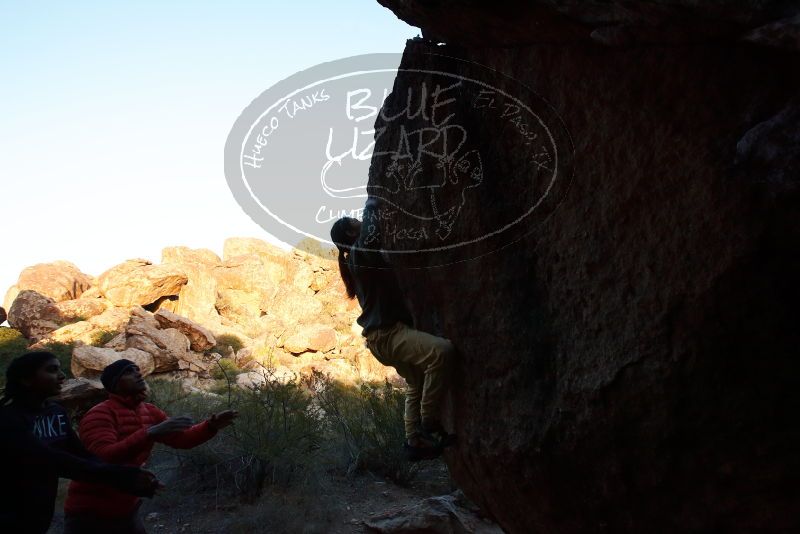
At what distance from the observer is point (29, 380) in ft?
10.4

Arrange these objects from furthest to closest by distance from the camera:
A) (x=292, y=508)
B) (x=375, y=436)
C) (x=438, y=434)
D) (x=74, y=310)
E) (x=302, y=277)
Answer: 1. (x=302, y=277)
2. (x=74, y=310)
3. (x=375, y=436)
4. (x=292, y=508)
5. (x=438, y=434)

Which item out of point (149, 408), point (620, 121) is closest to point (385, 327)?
point (149, 408)

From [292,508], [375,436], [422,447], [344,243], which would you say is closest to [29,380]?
[344,243]

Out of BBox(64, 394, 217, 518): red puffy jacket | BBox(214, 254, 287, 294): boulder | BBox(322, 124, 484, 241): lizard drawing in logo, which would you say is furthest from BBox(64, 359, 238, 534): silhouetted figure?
BBox(214, 254, 287, 294): boulder

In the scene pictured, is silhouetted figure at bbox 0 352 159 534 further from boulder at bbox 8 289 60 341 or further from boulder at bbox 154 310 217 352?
boulder at bbox 8 289 60 341

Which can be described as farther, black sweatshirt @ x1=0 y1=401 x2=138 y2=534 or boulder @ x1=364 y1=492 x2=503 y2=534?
boulder @ x1=364 y1=492 x2=503 y2=534

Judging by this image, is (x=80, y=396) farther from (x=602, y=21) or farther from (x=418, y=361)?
(x=602, y=21)

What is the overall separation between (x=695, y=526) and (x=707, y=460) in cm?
33

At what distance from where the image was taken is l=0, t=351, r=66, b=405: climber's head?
3.17 m

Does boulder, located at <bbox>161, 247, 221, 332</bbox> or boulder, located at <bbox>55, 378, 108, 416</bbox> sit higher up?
boulder, located at <bbox>161, 247, 221, 332</bbox>

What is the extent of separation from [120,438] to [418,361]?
1597mm

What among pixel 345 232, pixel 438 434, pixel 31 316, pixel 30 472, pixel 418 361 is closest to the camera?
pixel 30 472

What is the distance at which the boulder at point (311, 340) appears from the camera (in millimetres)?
30719

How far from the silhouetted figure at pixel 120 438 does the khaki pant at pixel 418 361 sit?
0.93 meters
